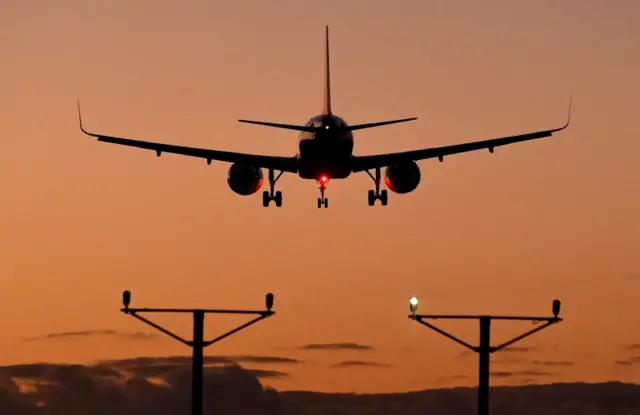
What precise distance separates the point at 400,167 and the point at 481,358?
33.8 m

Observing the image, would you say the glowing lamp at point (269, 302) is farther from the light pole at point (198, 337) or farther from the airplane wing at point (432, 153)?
the airplane wing at point (432, 153)

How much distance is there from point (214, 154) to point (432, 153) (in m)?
14.7

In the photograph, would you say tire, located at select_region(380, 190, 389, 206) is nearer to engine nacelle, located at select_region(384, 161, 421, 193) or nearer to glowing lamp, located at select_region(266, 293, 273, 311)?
engine nacelle, located at select_region(384, 161, 421, 193)

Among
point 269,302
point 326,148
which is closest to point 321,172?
point 326,148

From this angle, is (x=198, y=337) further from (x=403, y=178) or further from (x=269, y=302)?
(x=403, y=178)

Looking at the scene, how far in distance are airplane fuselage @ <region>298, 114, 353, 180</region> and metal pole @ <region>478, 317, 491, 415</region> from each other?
24169 millimetres

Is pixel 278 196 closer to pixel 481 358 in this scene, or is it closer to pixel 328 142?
pixel 328 142

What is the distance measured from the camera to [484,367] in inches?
3041

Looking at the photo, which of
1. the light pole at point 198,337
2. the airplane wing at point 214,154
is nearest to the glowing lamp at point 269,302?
the light pole at point 198,337

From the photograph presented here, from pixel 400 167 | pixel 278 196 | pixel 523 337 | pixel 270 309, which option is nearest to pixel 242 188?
pixel 278 196

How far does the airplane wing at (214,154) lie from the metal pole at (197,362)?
29667 millimetres

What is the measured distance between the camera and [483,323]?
257 ft

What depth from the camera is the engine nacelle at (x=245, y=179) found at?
110000 millimetres

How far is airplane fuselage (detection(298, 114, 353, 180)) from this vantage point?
9950cm
